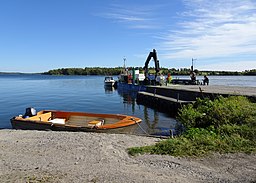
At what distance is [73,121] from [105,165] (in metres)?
9.25

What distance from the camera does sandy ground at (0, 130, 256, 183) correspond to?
554 cm

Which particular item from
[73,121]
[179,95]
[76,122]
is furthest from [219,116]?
[179,95]

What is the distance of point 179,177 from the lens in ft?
18.3

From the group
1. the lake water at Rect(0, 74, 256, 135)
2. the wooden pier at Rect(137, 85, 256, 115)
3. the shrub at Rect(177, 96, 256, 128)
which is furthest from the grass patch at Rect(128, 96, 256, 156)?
the wooden pier at Rect(137, 85, 256, 115)

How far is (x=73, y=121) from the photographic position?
1532cm

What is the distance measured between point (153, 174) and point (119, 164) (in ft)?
3.61

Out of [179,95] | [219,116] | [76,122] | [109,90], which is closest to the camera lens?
[219,116]

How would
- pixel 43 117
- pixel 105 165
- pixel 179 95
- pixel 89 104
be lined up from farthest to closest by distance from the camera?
pixel 89 104 < pixel 179 95 < pixel 43 117 < pixel 105 165

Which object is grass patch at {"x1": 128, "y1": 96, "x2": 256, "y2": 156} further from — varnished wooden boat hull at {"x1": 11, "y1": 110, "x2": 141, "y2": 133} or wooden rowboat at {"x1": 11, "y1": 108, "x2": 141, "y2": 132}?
wooden rowboat at {"x1": 11, "y1": 108, "x2": 141, "y2": 132}

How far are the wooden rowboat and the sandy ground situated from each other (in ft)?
11.3

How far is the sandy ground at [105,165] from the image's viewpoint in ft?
18.2

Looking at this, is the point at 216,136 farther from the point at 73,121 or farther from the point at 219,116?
the point at 73,121

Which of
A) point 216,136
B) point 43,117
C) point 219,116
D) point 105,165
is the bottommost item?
point 43,117

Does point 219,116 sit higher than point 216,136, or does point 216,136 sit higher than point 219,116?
point 219,116
